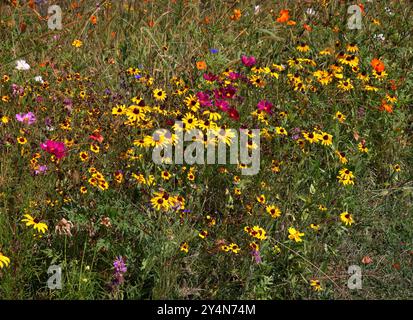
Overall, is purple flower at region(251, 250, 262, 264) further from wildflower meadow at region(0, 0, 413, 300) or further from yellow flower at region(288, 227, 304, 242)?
yellow flower at region(288, 227, 304, 242)

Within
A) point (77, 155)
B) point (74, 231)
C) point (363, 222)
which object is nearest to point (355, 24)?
point (363, 222)

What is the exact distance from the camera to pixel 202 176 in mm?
2707

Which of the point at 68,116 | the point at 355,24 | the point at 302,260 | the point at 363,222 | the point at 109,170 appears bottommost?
the point at 302,260

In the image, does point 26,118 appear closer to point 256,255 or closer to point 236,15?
point 256,255

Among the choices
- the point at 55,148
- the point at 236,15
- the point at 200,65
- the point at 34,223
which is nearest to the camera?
the point at 34,223

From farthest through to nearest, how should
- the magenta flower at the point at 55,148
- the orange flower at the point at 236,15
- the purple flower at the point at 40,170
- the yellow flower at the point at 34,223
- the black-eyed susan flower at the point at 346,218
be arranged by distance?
the orange flower at the point at 236,15
the black-eyed susan flower at the point at 346,218
the purple flower at the point at 40,170
the magenta flower at the point at 55,148
the yellow flower at the point at 34,223

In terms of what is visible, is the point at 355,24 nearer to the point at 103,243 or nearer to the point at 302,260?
the point at 302,260

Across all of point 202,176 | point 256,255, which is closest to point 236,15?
point 202,176

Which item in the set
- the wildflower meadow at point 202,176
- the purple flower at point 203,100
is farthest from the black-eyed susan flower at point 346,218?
the purple flower at point 203,100

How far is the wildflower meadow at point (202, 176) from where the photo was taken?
7.74 ft

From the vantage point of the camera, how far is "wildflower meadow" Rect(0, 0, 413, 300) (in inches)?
92.9

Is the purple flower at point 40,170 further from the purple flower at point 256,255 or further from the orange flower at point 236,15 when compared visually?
the orange flower at point 236,15

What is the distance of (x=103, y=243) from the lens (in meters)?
2.32

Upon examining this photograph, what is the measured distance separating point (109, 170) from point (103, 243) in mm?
473
